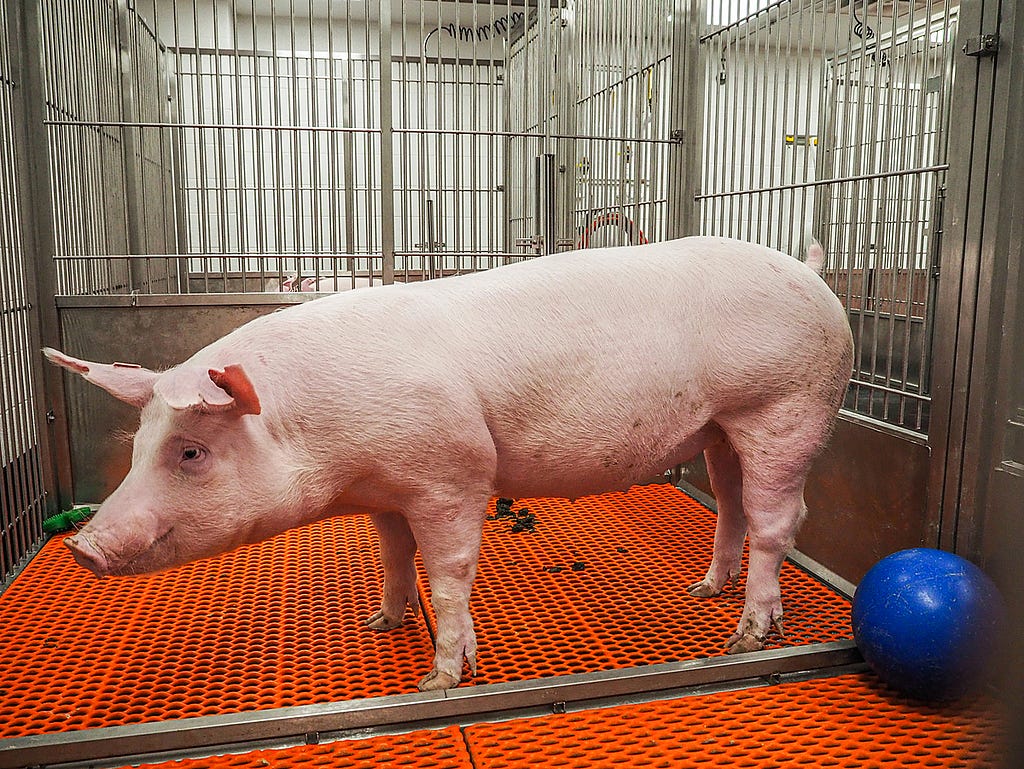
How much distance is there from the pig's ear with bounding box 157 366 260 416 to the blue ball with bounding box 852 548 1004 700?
171 cm

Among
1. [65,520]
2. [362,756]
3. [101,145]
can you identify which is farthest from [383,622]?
[101,145]

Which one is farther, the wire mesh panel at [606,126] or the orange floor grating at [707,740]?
the wire mesh panel at [606,126]

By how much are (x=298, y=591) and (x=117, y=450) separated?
139 centimetres

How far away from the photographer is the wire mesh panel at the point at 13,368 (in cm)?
328

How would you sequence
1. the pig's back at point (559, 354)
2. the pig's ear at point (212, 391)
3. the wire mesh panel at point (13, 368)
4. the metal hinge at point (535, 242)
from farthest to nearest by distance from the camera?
1. the metal hinge at point (535, 242)
2. the wire mesh panel at point (13, 368)
3. the pig's back at point (559, 354)
4. the pig's ear at point (212, 391)

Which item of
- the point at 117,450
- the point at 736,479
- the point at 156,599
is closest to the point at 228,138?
the point at 117,450

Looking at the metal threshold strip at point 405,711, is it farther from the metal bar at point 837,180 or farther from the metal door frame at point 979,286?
the metal bar at point 837,180

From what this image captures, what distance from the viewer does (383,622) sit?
9.07ft

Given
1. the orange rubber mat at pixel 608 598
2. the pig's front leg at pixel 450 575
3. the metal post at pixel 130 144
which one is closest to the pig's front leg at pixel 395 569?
the orange rubber mat at pixel 608 598

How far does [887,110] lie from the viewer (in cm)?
324

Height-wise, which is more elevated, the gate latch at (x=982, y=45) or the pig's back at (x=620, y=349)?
the gate latch at (x=982, y=45)

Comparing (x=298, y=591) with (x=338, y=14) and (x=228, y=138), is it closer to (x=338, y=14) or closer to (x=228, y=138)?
(x=338, y=14)

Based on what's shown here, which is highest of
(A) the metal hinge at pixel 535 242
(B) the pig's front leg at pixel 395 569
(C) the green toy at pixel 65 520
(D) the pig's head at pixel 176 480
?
(A) the metal hinge at pixel 535 242

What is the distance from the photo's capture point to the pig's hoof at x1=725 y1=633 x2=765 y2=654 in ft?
8.40
